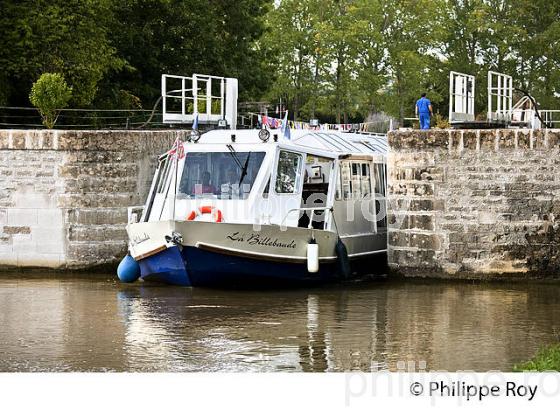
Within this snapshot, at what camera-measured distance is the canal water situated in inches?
565

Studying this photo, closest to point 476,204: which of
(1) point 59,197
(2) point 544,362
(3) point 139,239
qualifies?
(3) point 139,239

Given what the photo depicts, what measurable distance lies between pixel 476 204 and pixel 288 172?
3.40 metres

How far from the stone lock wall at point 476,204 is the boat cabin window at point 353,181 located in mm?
885

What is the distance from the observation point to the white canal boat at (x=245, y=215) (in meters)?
20.6

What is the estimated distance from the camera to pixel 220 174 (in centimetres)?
2133

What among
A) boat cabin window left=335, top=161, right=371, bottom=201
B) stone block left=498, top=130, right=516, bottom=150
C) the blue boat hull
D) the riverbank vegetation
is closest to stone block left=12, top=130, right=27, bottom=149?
the blue boat hull

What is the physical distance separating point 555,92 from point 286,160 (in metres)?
32.6

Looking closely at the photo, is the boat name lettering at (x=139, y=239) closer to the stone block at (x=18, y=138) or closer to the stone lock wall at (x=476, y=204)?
the stone block at (x=18, y=138)

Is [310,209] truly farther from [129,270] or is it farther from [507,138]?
[507,138]

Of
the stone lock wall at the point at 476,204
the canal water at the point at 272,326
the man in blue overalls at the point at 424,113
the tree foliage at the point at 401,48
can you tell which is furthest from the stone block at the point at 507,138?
the tree foliage at the point at 401,48

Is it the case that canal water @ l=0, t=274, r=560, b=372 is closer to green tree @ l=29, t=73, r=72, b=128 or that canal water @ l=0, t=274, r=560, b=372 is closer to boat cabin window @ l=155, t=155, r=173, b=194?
boat cabin window @ l=155, t=155, r=173, b=194

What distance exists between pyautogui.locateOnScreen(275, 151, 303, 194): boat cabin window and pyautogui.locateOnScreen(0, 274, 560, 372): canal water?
67.7 inches
